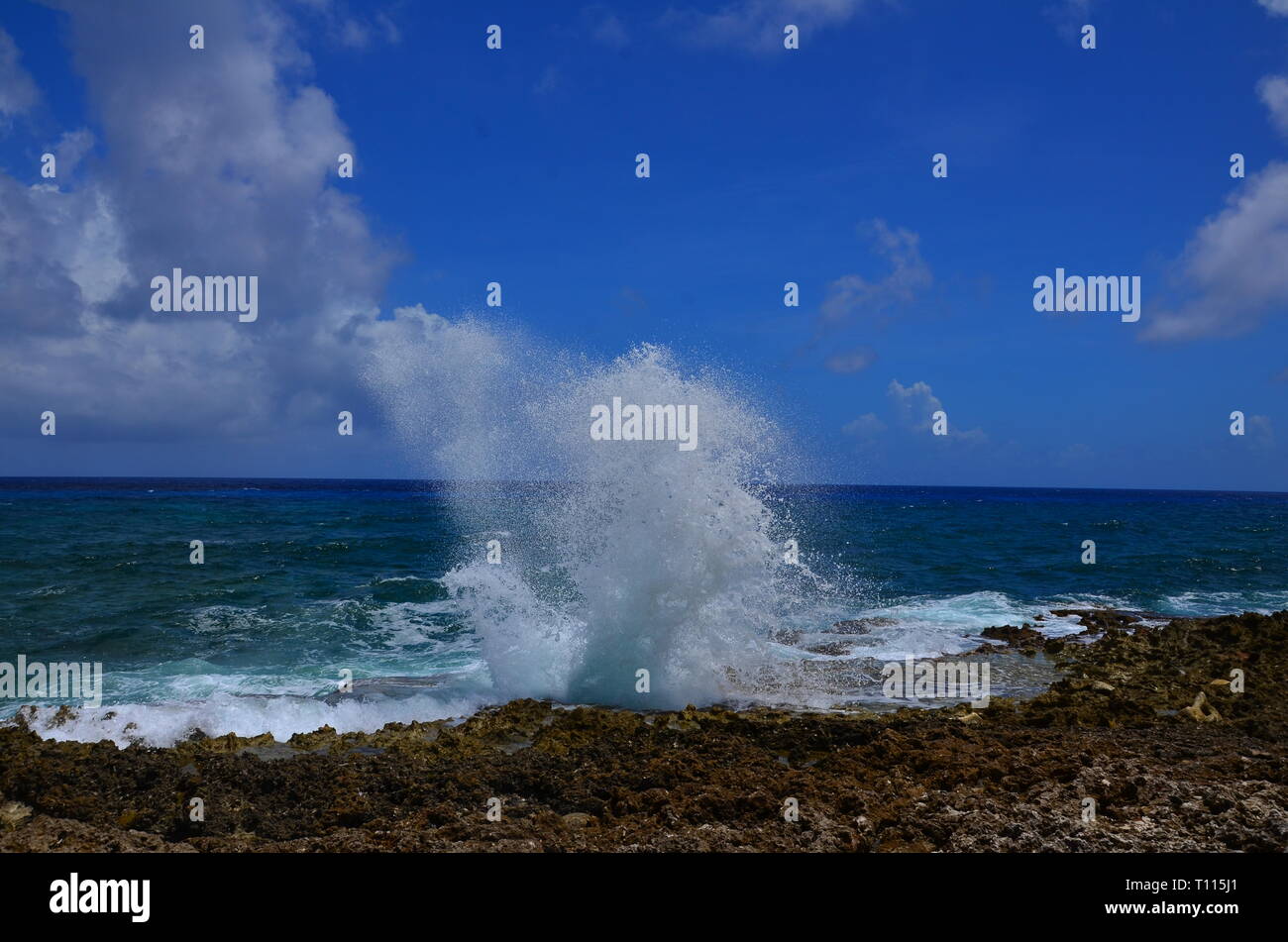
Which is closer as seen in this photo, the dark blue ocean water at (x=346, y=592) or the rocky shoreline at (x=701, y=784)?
the rocky shoreline at (x=701, y=784)

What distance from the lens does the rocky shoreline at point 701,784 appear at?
18.5 feet

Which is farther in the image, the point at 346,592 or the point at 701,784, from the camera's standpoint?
the point at 346,592

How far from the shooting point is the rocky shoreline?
5641 millimetres

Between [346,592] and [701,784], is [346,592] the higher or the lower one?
the higher one

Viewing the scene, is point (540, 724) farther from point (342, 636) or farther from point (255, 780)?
point (342, 636)

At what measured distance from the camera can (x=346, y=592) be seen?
2158cm

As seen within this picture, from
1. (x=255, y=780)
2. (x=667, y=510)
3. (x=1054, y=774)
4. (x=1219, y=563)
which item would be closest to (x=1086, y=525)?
(x=1219, y=563)

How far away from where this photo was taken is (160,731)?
1020 cm

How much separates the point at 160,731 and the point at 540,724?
4800 mm

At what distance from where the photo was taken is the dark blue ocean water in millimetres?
13102

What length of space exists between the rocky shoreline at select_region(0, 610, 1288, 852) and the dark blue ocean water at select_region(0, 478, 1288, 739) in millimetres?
2889

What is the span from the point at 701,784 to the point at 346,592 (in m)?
17.0

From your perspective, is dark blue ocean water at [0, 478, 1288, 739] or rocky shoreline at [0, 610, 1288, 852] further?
dark blue ocean water at [0, 478, 1288, 739]

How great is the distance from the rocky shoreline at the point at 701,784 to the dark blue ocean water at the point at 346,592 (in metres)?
2.89
